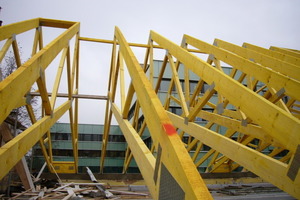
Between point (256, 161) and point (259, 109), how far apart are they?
135 centimetres

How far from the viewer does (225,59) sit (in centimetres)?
788

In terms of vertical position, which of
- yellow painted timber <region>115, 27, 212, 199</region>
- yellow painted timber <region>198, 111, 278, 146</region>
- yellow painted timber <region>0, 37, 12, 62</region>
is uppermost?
yellow painted timber <region>0, 37, 12, 62</region>

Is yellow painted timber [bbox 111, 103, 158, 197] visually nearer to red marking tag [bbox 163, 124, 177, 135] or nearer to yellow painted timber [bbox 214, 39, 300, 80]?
red marking tag [bbox 163, 124, 177, 135]

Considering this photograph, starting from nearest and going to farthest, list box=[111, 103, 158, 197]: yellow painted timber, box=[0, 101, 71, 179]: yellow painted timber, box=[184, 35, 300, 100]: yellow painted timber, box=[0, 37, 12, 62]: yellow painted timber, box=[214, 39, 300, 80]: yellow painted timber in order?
box=[111, 103, 158, 197]: yellow painted timber → box=[0, 101, 71, 179]: yellow painted timber → box=[184, 35, 300, 100]: yellow painted timber → box=[214, 39, 300, 80]: yellow painted timber → box=[0, 37, 12, 62]: yellow painted timber

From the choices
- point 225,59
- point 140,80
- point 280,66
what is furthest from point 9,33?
point 280,66

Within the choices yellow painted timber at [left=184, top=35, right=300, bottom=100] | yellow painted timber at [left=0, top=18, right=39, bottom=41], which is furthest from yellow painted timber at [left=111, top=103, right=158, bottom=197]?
yellow painted timber at [left=0, top=18, right=39, bottom=41]

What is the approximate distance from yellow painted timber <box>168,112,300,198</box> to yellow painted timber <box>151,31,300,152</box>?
0.74 meters

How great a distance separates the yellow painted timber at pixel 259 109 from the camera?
11.3 feet

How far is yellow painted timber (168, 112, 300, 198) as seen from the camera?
12.8ft

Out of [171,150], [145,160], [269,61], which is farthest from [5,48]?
[269,61]

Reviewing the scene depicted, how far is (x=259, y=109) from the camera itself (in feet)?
13.3

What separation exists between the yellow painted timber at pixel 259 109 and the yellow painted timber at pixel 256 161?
74cm

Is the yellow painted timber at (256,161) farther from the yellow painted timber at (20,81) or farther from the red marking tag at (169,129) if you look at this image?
the yellow painted timber at (20,81)

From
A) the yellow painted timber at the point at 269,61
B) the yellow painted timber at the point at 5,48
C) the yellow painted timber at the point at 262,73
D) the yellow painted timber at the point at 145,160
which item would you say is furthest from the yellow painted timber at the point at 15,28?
the yellow painted timber at the point at 269,61
